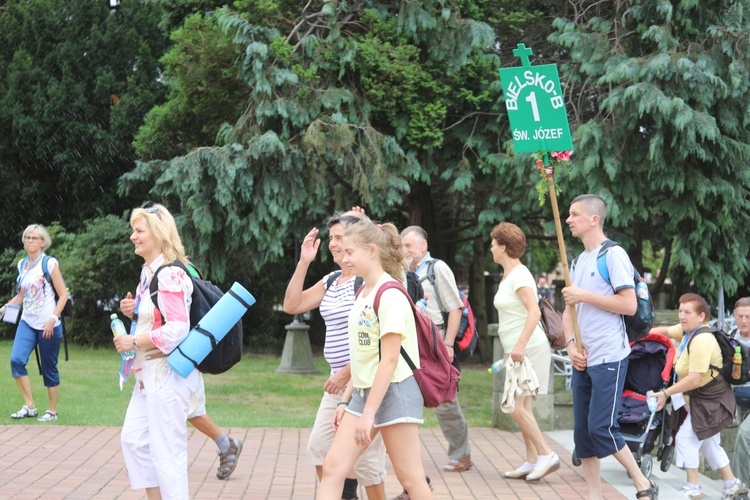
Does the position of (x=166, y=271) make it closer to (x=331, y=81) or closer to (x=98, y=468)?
(x=98, y=468)

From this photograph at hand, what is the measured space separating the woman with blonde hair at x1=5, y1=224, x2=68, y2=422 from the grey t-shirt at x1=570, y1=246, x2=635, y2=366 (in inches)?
222

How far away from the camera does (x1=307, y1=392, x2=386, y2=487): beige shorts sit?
18.2ft

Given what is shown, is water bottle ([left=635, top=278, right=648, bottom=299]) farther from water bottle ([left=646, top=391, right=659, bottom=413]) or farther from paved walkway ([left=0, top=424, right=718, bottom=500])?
paved walkway ([left=0, top=424, right=718, bottom=500])

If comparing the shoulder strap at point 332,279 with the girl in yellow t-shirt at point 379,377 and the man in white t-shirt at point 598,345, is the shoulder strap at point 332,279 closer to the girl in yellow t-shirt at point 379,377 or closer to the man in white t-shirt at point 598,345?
the girl in yellow t-shirt at point 379,377

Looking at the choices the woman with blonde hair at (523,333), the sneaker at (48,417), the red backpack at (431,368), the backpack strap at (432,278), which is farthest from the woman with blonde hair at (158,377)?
the sneaker at (48,417)

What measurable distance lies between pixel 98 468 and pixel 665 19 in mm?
9475

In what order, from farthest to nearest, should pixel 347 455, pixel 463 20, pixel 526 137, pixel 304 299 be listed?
pixel 463 20 → pixel 526 137 → pixel 304 299 → pixel 347 455

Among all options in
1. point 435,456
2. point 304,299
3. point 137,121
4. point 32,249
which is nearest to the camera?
point 304,299

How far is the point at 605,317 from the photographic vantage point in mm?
6203

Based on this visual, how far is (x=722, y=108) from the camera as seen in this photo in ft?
42.0

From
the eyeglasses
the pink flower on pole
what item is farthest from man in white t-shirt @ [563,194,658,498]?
the eyeglasses

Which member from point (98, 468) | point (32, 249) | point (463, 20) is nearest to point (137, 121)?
point (463, 20)

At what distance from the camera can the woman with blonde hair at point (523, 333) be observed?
7.61 metres

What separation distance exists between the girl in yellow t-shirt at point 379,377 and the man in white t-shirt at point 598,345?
163 centimetres
